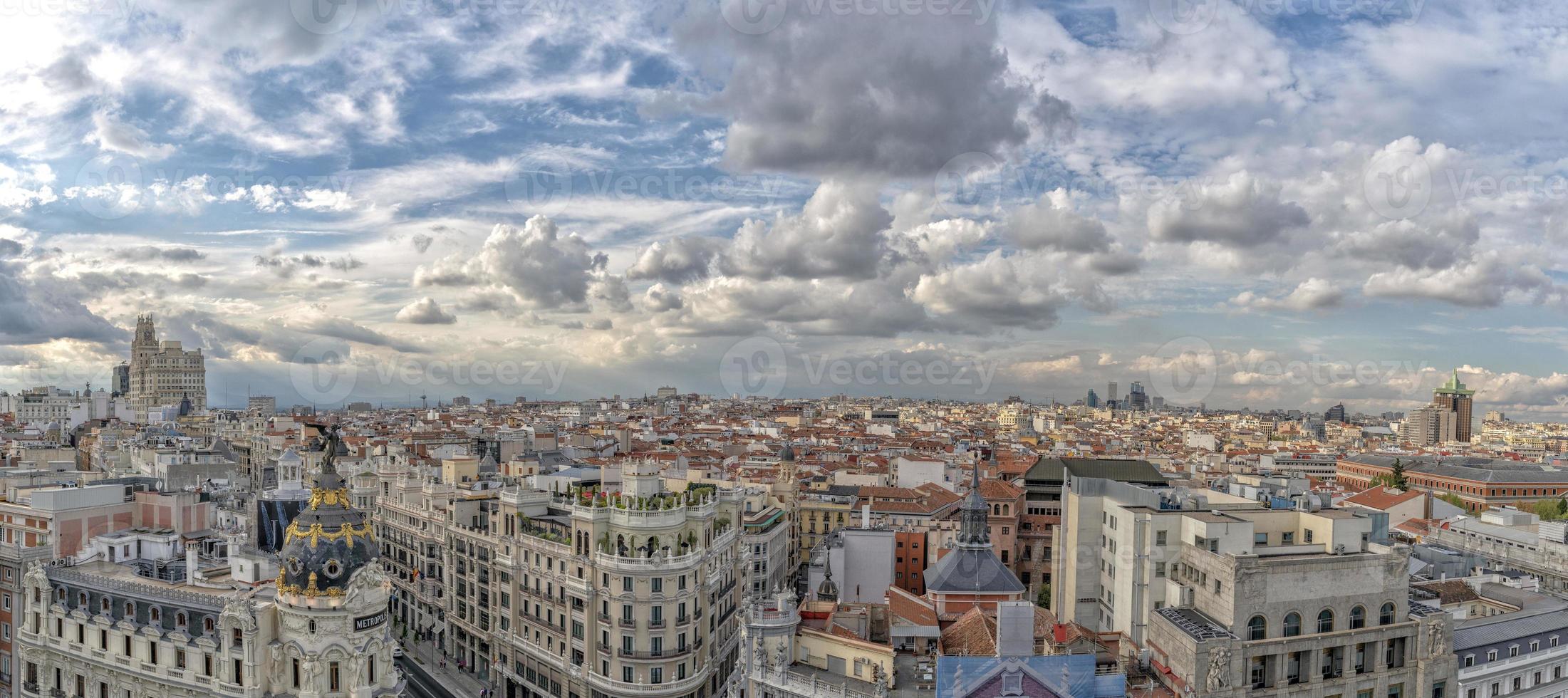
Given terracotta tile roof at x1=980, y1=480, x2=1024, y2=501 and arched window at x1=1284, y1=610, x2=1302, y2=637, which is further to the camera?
terracotta tile roof at x1=980, y1=480, x2=1024, y2=501

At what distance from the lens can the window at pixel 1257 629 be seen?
4625cm

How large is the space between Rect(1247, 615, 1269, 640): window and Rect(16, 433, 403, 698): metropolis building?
42.3 metres

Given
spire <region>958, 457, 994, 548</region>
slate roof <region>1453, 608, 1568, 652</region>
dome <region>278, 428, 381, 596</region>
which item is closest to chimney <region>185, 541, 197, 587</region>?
dome <region>278, 428, 381, 596</region>

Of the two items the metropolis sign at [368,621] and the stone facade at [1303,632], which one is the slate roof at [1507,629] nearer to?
the stone facade at [1303,632]

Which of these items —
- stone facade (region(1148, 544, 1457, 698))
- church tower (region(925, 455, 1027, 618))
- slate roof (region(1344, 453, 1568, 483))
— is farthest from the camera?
slate roof (region(1344, 453, 1568, 483))

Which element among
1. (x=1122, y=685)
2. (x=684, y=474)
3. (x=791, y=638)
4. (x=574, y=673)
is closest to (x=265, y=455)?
(x=684, y=474)

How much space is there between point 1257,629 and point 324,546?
150 feet

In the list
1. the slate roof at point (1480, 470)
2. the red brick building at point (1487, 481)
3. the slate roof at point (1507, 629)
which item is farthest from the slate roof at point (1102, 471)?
the slate roof at point (1480, 470)

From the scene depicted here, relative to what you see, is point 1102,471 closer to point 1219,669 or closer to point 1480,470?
point 1219,669

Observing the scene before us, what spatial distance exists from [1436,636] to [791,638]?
112ft

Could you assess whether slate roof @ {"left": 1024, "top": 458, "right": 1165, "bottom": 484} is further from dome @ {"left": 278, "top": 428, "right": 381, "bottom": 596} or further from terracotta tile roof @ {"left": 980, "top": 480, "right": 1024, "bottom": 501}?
dome @ {"left": 278, "top": 428, "right": 381, "bottom": 596}

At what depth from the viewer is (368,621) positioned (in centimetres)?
4391

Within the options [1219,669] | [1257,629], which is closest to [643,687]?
[1219,669]

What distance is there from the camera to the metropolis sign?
43.6 meters
